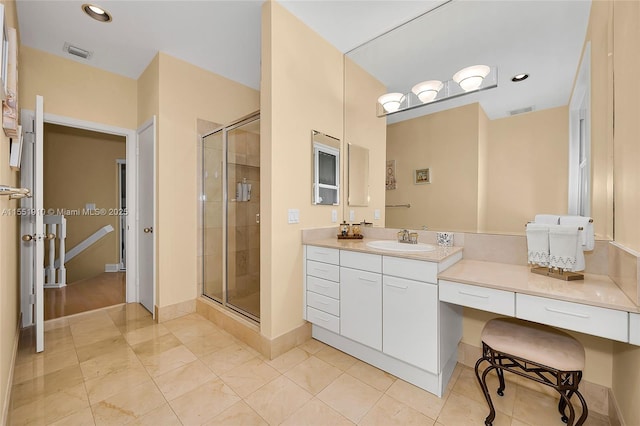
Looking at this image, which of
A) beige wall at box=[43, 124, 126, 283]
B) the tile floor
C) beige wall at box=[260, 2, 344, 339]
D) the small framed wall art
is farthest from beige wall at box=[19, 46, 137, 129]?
the small framed wall art

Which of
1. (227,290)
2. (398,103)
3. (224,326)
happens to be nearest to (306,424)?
(224,326)

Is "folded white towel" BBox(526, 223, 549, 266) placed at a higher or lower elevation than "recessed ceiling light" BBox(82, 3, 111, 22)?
lower

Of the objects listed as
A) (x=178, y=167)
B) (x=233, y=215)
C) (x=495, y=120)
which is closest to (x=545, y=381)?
(x=495, y=120)

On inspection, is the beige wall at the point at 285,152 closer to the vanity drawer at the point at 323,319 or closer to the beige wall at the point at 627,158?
the vanity drawer at the point at 323,319

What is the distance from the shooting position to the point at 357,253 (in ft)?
6.24

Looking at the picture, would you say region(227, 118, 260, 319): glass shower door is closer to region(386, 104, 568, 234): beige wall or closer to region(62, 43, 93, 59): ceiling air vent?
region(386, 104, 568, 234): beige wall

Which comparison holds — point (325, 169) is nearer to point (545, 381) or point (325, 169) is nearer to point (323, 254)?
point (323, 254)

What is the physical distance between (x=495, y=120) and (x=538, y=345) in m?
1.37

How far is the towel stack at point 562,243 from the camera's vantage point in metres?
1.36

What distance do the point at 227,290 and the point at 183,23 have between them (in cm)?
249

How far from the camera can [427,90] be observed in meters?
2.12

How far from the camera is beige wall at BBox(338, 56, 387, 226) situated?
2457mm

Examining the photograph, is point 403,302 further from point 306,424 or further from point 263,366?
point 263,366

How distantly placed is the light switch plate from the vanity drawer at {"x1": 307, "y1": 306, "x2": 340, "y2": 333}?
0.75 m
